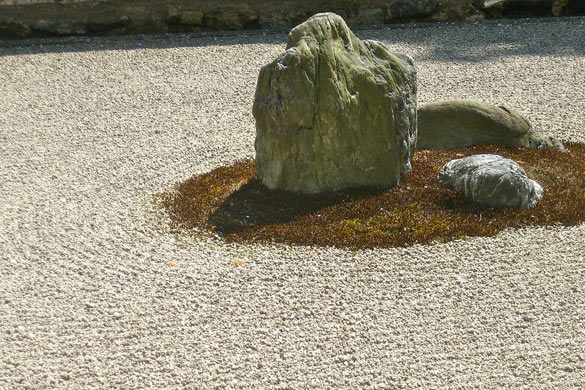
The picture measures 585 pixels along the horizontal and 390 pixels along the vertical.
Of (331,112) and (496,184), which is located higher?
(331,112)

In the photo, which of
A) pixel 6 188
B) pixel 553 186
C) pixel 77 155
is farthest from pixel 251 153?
pixel 553 186

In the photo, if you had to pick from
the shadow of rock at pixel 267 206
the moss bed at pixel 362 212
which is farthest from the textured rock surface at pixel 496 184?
the shadow of rock at pixel 267 206

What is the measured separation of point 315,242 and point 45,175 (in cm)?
302

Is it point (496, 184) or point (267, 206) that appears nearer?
point (496, 184)

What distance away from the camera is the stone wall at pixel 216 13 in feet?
37.9

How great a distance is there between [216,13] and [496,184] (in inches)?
272

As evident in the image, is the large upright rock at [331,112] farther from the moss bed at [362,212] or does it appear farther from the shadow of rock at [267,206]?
the moss bed at [362,212]

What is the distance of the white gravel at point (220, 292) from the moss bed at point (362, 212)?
0.18 m

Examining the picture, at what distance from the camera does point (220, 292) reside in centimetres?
521

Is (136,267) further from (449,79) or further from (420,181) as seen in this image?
(449,79)

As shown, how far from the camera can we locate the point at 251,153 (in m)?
7.78

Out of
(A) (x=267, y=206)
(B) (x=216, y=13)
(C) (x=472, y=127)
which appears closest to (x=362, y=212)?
(A) (x=267, y=206)

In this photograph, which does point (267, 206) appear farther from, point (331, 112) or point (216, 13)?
point (216, 13)

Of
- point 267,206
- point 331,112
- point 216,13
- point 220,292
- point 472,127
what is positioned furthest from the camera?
point 216,13
